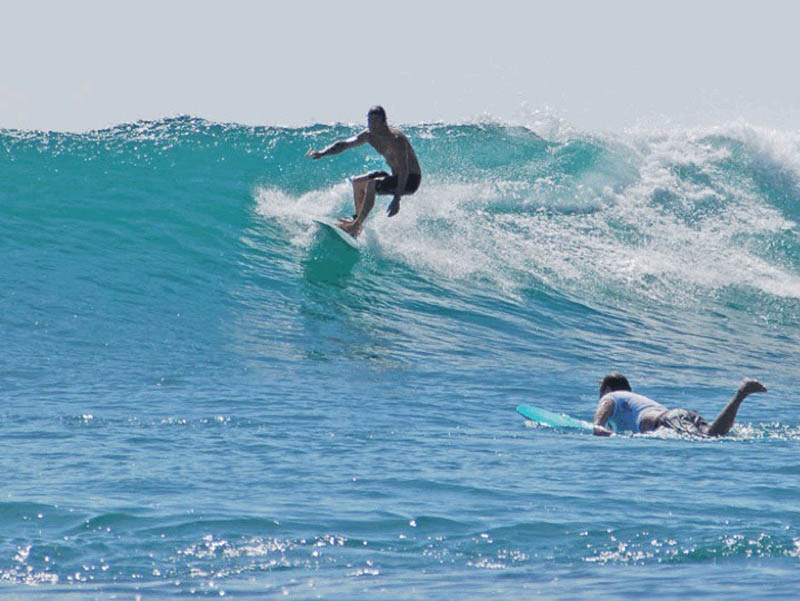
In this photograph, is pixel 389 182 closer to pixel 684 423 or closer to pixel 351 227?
pixel 351 227

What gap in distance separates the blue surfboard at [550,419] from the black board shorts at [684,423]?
21.2 inches

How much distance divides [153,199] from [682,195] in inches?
338

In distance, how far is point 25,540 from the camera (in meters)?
5.69

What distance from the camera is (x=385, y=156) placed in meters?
14.1

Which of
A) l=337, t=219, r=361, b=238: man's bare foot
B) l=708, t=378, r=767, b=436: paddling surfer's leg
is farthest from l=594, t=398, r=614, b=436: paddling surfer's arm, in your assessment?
l=337, t=219, r=361, b=238: man's bare foot

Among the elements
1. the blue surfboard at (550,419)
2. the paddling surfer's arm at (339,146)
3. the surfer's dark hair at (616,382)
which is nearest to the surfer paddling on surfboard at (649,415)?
the surfer's dark hair at (616,382)

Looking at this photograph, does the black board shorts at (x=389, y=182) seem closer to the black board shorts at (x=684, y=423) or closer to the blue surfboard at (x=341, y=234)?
the blue surfboard at (x=341, y=234)

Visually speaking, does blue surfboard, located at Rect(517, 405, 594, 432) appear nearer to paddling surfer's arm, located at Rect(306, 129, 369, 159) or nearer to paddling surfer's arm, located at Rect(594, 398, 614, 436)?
paddling surfer's arm, located at Rect(594, 398, 614, 436)

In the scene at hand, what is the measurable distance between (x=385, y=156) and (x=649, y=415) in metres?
6.04

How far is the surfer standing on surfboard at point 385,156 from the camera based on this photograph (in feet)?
45.1

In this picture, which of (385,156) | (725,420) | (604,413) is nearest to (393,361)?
(604,413)

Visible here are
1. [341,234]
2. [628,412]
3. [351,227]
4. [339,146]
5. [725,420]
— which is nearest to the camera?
[725,420]

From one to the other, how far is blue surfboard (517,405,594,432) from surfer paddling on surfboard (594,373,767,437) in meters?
0.13

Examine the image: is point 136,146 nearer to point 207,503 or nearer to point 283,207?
point 283,207
